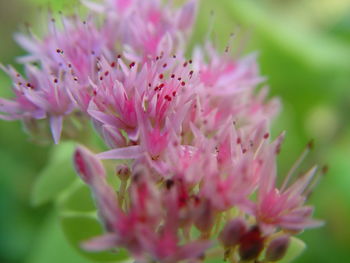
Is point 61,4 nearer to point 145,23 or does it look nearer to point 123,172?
point 145,23

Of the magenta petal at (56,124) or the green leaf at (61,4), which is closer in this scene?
the magenta petal at (56,124)

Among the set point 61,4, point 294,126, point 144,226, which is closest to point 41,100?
point 144,226

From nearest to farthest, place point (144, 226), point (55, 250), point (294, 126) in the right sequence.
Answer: point (144, 226) → point (55, 250) → point (294, 126)

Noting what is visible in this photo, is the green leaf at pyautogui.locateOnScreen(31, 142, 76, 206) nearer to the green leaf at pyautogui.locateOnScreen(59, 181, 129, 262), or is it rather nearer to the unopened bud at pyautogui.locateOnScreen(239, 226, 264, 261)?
the green leaf at pyautogui.locateOnScreen(59, 181, 129, 262)

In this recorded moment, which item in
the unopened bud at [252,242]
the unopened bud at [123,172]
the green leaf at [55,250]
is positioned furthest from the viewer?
the green leaf at [55,250]

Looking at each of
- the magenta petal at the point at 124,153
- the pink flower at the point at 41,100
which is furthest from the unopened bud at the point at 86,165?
the pink flower at the point at 41,100

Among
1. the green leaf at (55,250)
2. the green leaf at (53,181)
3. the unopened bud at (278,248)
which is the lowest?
the unopened bud at (278,248)

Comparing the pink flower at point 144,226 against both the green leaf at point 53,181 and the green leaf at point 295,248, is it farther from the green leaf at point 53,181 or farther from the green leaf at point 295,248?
the green leaf at point 53,181

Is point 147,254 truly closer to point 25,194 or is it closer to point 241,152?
point 241,152
